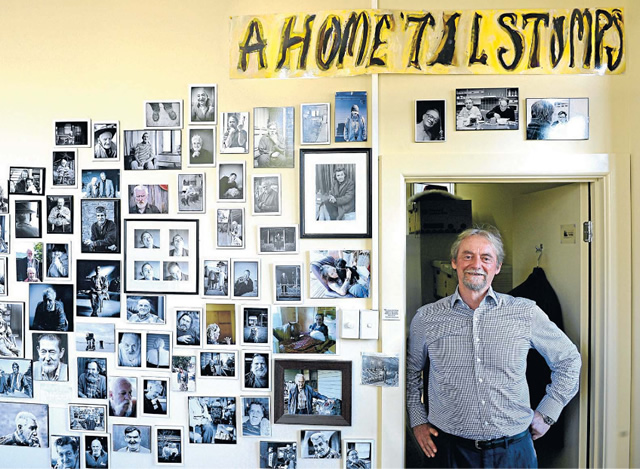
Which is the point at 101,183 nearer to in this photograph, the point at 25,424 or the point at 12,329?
the point at 12,329

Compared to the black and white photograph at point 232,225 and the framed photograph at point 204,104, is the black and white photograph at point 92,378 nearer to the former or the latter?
the black and white photograph at point 232,225

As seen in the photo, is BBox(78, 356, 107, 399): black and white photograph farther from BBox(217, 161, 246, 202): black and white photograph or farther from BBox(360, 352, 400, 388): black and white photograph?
BBox(360, 352, 400, 388): black and white photograph

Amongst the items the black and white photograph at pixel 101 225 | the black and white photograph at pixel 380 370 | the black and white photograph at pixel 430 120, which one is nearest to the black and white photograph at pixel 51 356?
the black and white photograph at pixel 101 225

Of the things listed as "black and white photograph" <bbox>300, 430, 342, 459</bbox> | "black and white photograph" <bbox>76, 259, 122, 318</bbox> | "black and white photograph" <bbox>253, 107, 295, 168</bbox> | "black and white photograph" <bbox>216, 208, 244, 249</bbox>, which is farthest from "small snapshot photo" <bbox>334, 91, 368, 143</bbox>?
"black and white photograph" <bbox>300, 430, 342, 459</bbox>

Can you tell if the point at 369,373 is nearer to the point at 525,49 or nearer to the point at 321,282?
the point at 321,282

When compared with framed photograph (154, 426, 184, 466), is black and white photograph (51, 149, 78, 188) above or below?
above

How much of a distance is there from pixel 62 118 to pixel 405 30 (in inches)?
60.8

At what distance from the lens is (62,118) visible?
7.17ft

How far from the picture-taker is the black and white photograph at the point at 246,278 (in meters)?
2.10

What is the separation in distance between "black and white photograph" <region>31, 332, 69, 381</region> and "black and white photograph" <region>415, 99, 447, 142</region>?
1.79m

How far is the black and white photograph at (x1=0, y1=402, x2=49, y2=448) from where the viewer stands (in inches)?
86.9

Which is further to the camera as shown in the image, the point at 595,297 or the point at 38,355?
the point at 38,355

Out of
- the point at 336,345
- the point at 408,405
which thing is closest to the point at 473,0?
the point at 336,345

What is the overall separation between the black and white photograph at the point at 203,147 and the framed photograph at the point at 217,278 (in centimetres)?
43
